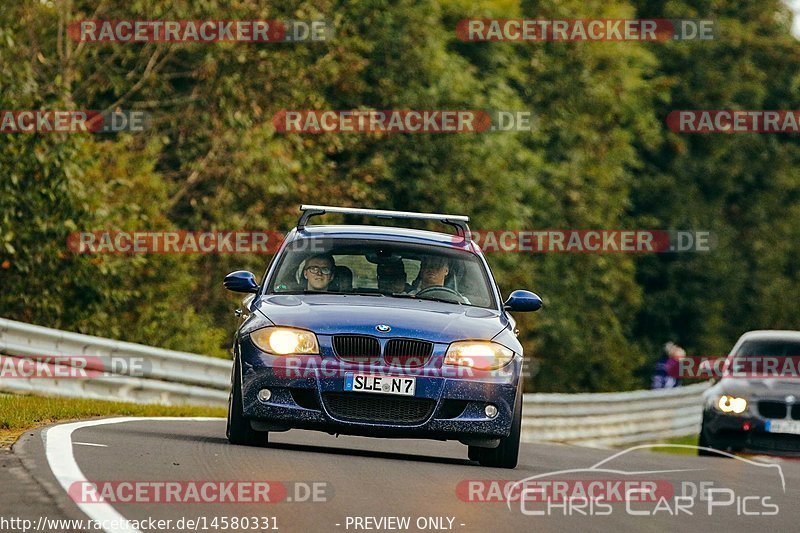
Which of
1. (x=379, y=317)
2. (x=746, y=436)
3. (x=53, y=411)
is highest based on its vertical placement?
(x=379, y=317)

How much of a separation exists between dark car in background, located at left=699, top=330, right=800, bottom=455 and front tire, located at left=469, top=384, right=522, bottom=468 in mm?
6964

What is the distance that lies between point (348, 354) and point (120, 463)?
1.88m

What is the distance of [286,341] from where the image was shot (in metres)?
11.5

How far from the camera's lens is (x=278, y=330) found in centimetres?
1159

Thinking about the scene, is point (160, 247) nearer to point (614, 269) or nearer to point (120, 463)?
point (120, 463)

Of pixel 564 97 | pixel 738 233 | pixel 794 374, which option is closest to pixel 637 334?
pixel 738 233

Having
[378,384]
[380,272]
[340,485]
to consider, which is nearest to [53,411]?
[380,272]

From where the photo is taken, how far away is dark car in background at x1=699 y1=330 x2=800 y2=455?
60.4ft

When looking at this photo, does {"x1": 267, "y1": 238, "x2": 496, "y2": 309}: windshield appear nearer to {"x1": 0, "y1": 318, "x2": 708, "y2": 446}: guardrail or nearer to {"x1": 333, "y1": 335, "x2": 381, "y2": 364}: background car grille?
{"x1": 333, "y1": 335, "x2": 381, "y2": 364}: background car grille

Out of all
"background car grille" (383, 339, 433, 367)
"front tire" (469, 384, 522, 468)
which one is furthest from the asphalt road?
"background car grille" (383, 339, 433, 367)

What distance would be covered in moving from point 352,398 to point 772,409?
816 centimetres

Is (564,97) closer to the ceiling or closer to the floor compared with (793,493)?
closer to the ceiling

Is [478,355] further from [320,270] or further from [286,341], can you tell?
[320,270]

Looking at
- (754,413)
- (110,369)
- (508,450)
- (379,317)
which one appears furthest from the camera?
(110,369)
